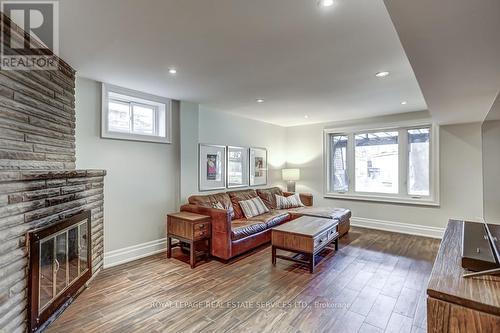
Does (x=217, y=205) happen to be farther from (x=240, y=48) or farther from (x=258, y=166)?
(x=240, y=48)

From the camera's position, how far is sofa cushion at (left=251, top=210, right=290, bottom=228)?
416 cm

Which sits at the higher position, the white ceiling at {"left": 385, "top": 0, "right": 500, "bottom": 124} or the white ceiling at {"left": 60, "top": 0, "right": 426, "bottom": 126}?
the white ceiling at {"left": 60, "top": 0, "right": 426, "bottom": 126}

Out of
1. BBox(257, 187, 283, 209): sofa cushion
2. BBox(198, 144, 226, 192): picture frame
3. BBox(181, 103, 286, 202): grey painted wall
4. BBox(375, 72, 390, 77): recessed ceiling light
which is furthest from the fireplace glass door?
BBox(375, 72, 390, 77): recessed ceiling light

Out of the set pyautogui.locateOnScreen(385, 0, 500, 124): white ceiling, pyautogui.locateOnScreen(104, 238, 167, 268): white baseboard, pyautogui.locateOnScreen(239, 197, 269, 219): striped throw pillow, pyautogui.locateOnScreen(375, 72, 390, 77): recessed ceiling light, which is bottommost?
pyautogui.locateOnScreen(104, 238, 167, 268): white baseboard

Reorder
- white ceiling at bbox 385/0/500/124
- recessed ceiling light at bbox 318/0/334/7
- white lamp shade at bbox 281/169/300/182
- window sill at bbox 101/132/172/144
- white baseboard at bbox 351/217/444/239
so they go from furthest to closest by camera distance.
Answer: white lamp shade at bbox 281/169/300/182 → white baseboard at bbox 351/217/444/239 → window sill at bbox 101/132/172/144 → recessed ceiling light at bbox 318/0/334/7 → white ceiling at bbox 385/0/500/124

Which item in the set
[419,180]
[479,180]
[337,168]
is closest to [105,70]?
[337,168]

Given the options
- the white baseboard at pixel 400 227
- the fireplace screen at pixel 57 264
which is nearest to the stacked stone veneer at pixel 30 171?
the fireplace screen at pixel 57 264

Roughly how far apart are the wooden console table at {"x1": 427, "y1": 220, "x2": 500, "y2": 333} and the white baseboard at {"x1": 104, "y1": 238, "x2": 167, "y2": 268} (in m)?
3.52

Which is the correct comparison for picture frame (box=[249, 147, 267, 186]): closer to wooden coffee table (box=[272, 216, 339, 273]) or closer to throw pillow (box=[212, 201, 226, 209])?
throw pillow (box=[212, 201, 226, 209])

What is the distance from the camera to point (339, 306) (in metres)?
2.34

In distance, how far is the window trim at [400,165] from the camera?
459cm

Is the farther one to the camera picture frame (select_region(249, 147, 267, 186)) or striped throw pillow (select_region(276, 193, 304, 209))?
picture frame (select_region(249, 147, 267, 186))

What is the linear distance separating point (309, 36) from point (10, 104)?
244 centimetres

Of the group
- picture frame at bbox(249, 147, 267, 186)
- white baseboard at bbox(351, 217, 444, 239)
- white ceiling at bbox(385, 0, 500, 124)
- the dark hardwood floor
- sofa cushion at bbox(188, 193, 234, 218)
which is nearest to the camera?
white ceiling at bbox(385, 0, 500, 124)
